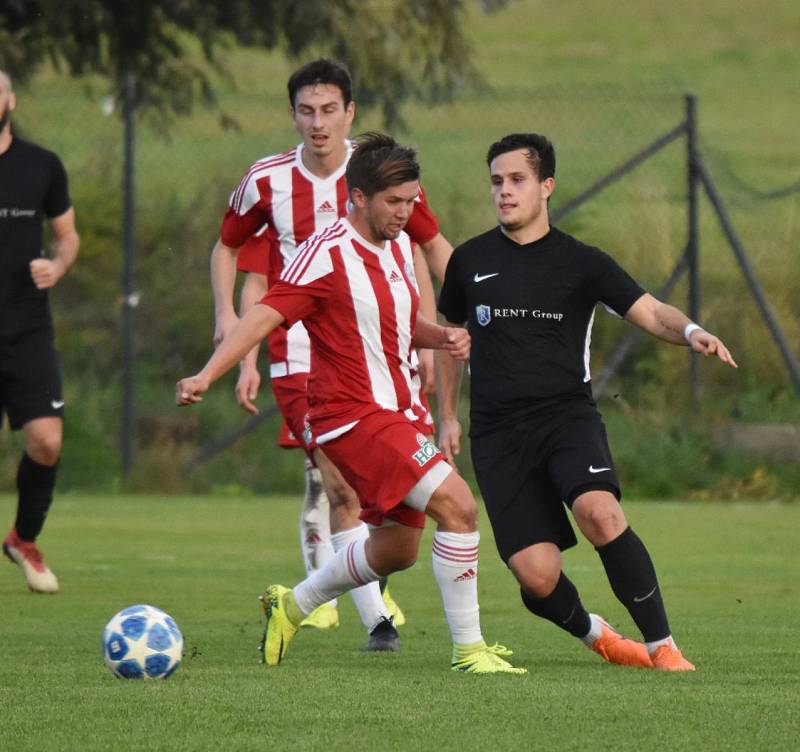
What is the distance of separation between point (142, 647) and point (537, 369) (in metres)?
1.68

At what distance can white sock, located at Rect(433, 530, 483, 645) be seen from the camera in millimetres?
6777

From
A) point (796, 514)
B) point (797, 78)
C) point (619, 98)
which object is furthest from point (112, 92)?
point (797, 78)

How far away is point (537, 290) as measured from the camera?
7.01 meters

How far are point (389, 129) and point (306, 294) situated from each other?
11.2m

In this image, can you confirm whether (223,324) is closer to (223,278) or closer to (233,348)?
(223,278)

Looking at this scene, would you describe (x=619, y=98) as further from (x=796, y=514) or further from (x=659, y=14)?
(x=659, y=14)

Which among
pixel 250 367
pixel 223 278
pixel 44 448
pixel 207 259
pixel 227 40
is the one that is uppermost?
pixel 227 40

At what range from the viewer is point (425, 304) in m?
7.74

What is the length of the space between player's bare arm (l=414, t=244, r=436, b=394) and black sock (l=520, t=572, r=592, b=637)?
1.26 m

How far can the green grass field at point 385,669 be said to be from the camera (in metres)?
5.36

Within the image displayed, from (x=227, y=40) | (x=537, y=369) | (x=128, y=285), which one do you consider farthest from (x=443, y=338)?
(x=227, y=40)

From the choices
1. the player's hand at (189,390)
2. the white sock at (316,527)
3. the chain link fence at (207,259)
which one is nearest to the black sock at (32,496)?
the white sock at (316,527)

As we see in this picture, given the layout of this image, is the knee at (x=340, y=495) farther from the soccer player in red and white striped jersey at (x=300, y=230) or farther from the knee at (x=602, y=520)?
the knee at (x=602, y=520)

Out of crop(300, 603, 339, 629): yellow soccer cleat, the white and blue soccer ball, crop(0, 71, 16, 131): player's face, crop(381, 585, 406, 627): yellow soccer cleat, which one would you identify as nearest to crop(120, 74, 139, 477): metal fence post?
crop(0, 71, 16, 131): player's face
